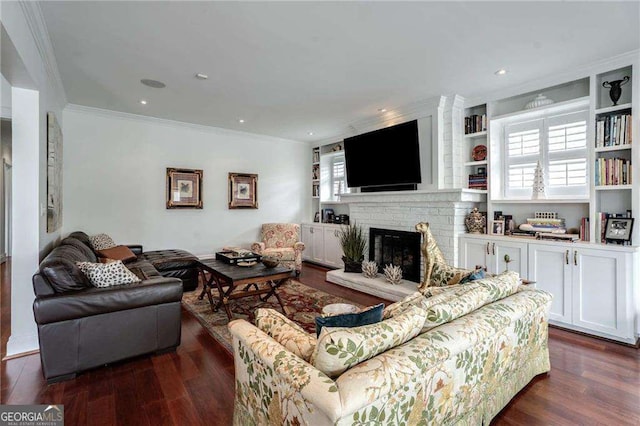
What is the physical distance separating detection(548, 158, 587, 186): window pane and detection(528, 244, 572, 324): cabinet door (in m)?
0.83

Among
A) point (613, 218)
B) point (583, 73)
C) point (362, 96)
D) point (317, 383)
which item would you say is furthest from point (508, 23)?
point (317, 383)

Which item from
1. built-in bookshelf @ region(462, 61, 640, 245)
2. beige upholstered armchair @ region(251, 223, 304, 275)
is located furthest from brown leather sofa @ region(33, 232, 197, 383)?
built-in bookshelf @ region(462, 61, 640, 245)

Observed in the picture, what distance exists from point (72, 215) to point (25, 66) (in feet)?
9.72

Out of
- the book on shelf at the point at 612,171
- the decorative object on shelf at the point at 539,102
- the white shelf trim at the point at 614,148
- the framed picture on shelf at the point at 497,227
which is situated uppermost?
the decorative object on shelf at the point at 539,102

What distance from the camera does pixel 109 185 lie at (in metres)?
4.79

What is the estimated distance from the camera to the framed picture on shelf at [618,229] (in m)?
2.96

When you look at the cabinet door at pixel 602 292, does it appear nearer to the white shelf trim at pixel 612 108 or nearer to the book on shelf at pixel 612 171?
the book on shelf at pixel 612 171

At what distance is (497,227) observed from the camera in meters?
3.96

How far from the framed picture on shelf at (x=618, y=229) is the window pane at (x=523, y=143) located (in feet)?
3.72

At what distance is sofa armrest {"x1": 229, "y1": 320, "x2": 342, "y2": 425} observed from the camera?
1.07m

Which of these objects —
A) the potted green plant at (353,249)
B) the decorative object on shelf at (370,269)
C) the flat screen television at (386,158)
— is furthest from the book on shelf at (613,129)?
the potted green plant at (353,249)

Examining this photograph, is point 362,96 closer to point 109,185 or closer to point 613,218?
point 613,218

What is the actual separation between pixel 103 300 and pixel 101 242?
8.13 ft

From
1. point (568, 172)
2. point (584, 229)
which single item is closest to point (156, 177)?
point (568, 172)
